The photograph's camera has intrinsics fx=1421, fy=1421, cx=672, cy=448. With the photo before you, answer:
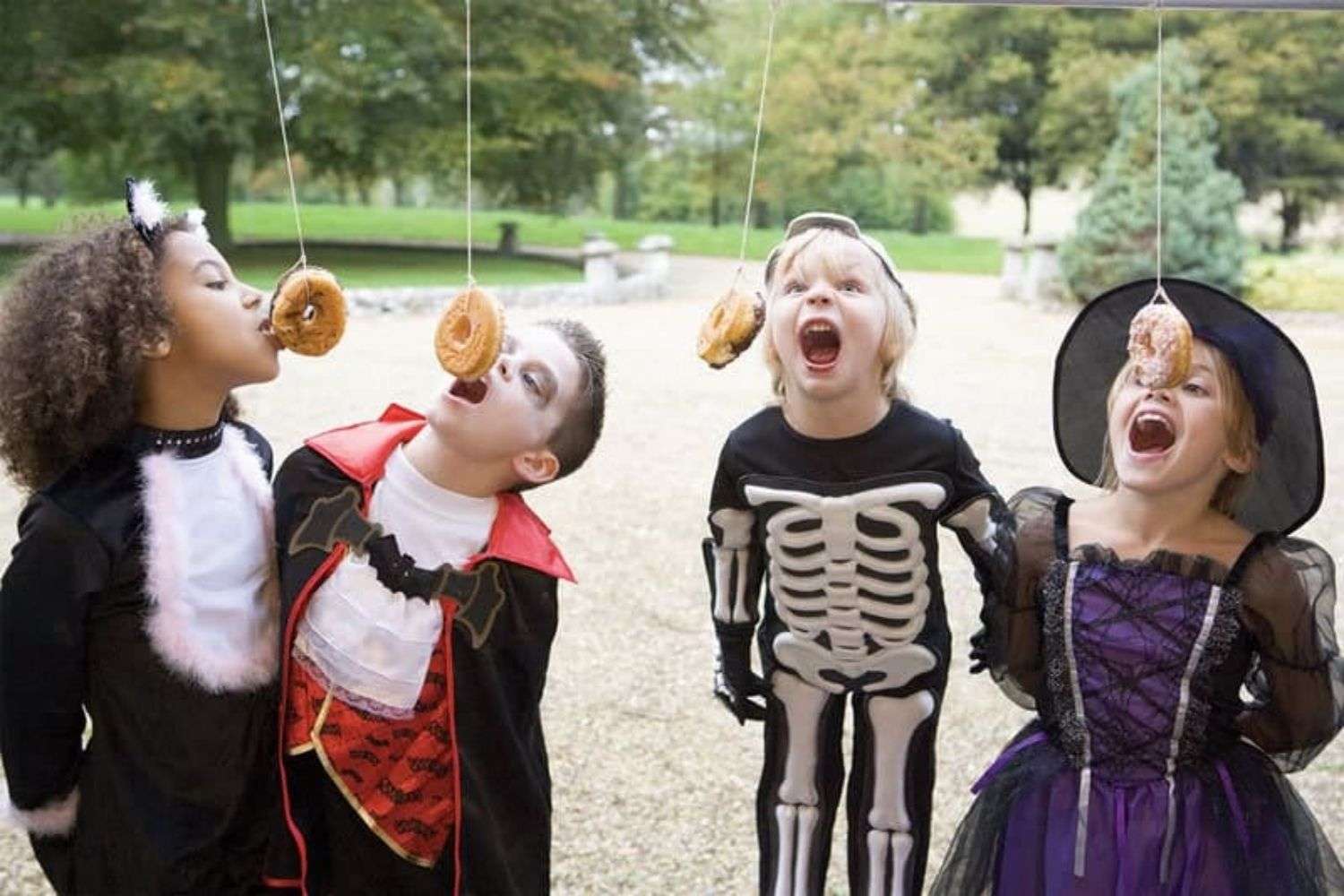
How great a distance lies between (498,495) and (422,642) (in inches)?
10.2

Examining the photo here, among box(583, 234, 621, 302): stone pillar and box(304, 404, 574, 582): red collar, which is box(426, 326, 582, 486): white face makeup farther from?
box(583, 234, 621, 302): stone pillar

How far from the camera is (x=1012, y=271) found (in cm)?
1567

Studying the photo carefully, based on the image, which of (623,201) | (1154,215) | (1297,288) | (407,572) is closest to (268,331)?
(407,572)

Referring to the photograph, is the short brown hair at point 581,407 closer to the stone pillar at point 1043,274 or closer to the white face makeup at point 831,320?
the white face makeup at point 831,320

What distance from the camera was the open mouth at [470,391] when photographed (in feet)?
6.92

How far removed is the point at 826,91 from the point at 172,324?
20.2 m

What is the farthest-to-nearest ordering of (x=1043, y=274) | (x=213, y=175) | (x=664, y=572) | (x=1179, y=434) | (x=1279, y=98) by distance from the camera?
1. (x=1279, y=98)
2. (x=213, y=175)
3. (x=1043, y=274)
4. (x=664, y=572)
5. (x=1179, y=434)

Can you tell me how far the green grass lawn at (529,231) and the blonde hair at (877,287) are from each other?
16.8m

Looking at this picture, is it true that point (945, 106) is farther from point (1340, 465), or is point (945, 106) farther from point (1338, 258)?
point (1340, 465)

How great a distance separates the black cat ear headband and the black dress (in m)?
0.30

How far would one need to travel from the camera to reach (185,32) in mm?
14883

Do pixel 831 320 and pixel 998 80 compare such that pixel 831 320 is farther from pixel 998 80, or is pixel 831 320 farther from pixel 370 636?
pixel 998 80

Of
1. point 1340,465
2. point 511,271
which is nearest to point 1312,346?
point 1340,465

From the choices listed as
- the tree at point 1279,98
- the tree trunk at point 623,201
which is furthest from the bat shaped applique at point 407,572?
the tree trunk at point 623,201
